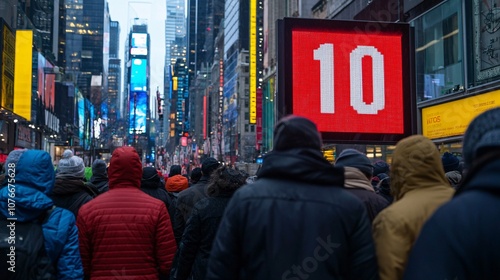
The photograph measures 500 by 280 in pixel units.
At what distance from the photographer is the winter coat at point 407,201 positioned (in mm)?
3184

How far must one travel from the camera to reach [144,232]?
195 inches

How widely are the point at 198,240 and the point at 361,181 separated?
5.90 ft

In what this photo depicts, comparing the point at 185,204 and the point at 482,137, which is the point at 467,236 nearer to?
the point at 482,137

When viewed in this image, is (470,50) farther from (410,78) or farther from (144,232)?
(144,232)

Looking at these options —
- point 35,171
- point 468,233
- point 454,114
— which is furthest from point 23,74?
point 468,233

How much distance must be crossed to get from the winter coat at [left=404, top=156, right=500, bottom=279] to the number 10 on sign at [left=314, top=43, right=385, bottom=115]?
627 cm

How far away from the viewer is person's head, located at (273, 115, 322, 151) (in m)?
3.29

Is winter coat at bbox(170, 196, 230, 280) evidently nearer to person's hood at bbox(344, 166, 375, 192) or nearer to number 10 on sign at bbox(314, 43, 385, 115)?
person's hood at bbox(344, 166, 375, 192)

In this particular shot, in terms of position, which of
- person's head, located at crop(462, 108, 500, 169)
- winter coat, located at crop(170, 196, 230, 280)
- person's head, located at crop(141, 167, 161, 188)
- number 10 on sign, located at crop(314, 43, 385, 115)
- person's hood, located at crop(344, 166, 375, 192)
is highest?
number 10 on sign, located at crop(314, 43, 385, 115)

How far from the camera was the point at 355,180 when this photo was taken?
199 inches

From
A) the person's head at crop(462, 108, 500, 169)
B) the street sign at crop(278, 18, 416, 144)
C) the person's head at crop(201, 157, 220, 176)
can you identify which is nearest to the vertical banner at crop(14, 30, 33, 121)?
the person's head at crop(201, 157, 220, 176)

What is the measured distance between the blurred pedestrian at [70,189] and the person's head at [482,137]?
4.78 metres

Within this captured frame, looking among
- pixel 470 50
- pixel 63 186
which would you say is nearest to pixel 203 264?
pixel 63 186

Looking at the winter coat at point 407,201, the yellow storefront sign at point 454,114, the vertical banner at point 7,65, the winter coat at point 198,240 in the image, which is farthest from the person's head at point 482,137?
the vertical banner at point 7,65
